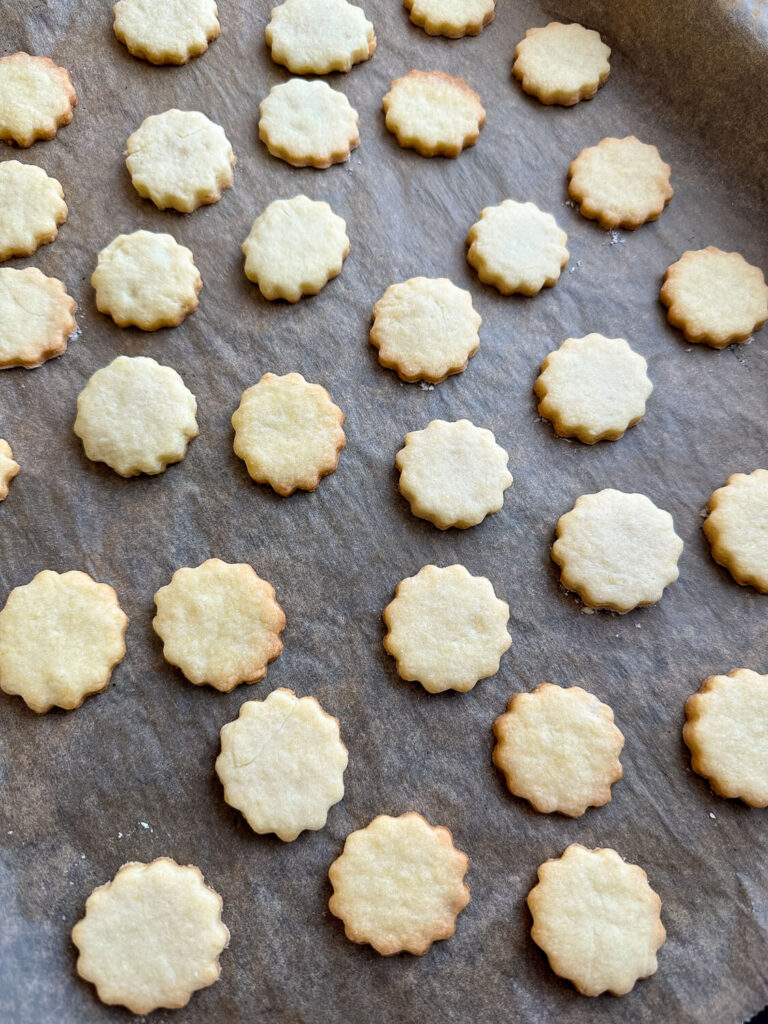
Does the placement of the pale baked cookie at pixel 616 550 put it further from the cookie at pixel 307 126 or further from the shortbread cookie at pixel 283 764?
the cookie at pixel 307 126

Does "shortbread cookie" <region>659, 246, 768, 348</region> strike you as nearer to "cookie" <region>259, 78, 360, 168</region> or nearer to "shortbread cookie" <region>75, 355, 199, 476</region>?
"cookie" <region>259, 78, 360, 168</region>

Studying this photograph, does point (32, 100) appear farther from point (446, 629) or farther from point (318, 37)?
point (446, 629)

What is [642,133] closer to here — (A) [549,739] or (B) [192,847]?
(A) [549,739]

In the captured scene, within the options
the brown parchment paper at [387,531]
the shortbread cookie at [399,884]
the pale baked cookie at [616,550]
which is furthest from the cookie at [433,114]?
the shortbread cookie at [399,884]

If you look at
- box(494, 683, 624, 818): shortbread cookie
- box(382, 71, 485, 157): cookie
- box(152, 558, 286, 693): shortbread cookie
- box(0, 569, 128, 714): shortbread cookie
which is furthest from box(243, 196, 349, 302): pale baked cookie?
box(494, 683, 624, 818): shortbread cookie

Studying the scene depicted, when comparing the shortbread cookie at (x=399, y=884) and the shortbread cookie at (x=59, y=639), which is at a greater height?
the shortbread cookie at (x=399, y=884)

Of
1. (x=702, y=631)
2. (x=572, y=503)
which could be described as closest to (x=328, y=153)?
(x=572, y=503)
